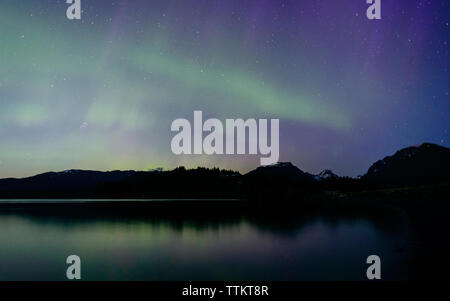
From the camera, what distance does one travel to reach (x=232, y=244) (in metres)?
32.5

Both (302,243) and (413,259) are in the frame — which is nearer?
(413,259)

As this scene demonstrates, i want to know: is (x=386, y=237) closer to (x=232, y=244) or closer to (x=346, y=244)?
(x=346, y=244)

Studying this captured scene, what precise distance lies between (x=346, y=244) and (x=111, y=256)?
21.0 m

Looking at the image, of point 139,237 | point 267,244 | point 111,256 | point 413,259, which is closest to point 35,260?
point 111,256

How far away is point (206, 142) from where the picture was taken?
20438mm

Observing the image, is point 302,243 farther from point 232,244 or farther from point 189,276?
point 189,276
